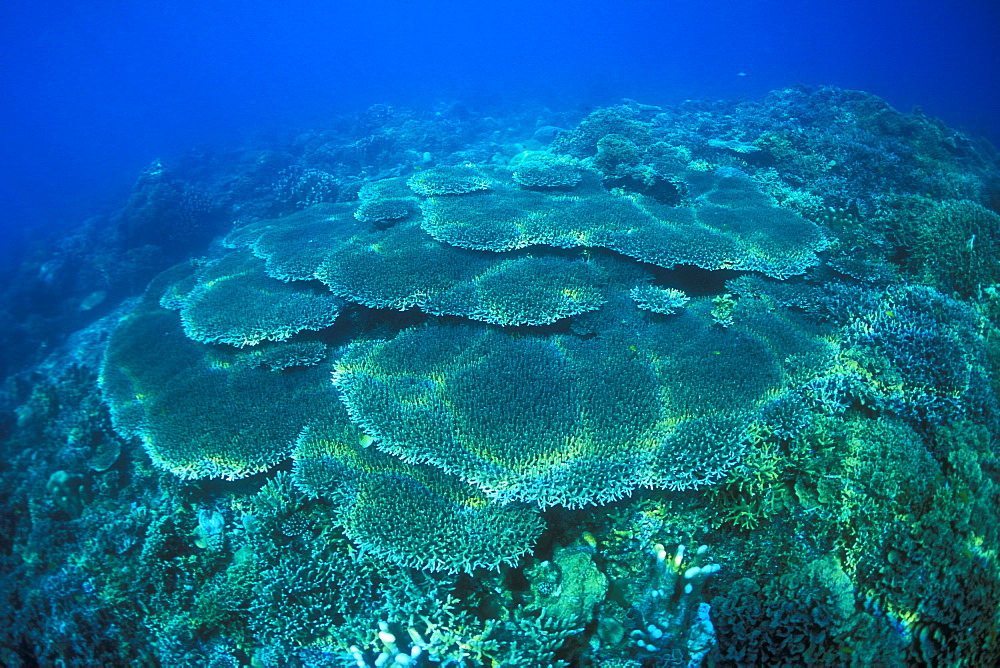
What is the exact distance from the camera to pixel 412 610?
3805mm

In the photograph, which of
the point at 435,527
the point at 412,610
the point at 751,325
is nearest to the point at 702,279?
the point at 751,325

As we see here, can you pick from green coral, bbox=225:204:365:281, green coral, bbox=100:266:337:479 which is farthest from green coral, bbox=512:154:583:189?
green coral, bbox=100:266:337:479

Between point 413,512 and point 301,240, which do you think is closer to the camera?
point 413,512

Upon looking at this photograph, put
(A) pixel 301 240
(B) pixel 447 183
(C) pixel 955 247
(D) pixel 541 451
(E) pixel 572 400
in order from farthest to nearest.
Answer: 1. (B) pixel 447 183
2. (A) pixel 301 240
3. (C) pixel 955 247
4. (E) pixel 572 400
5. (D) pixel 541 451

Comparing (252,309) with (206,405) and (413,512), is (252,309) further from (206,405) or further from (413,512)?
(413,512)

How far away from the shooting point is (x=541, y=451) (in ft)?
13.4

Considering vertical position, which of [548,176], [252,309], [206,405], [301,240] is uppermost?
[548,176]

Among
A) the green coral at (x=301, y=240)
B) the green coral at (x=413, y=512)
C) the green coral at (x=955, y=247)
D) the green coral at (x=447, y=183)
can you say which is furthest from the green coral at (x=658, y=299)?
the green coral at (x=301, y=240)

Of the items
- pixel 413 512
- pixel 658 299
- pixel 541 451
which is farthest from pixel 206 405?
pixel 658 299

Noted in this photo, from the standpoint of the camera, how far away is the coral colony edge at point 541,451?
3.59 m

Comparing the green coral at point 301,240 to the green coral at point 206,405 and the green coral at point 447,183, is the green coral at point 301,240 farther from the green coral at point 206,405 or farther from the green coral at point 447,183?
the green coral at point 206,405

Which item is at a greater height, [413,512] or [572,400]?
[572,400]

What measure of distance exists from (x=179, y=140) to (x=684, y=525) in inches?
2406

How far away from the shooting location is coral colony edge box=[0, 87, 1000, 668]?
359 centimetres
